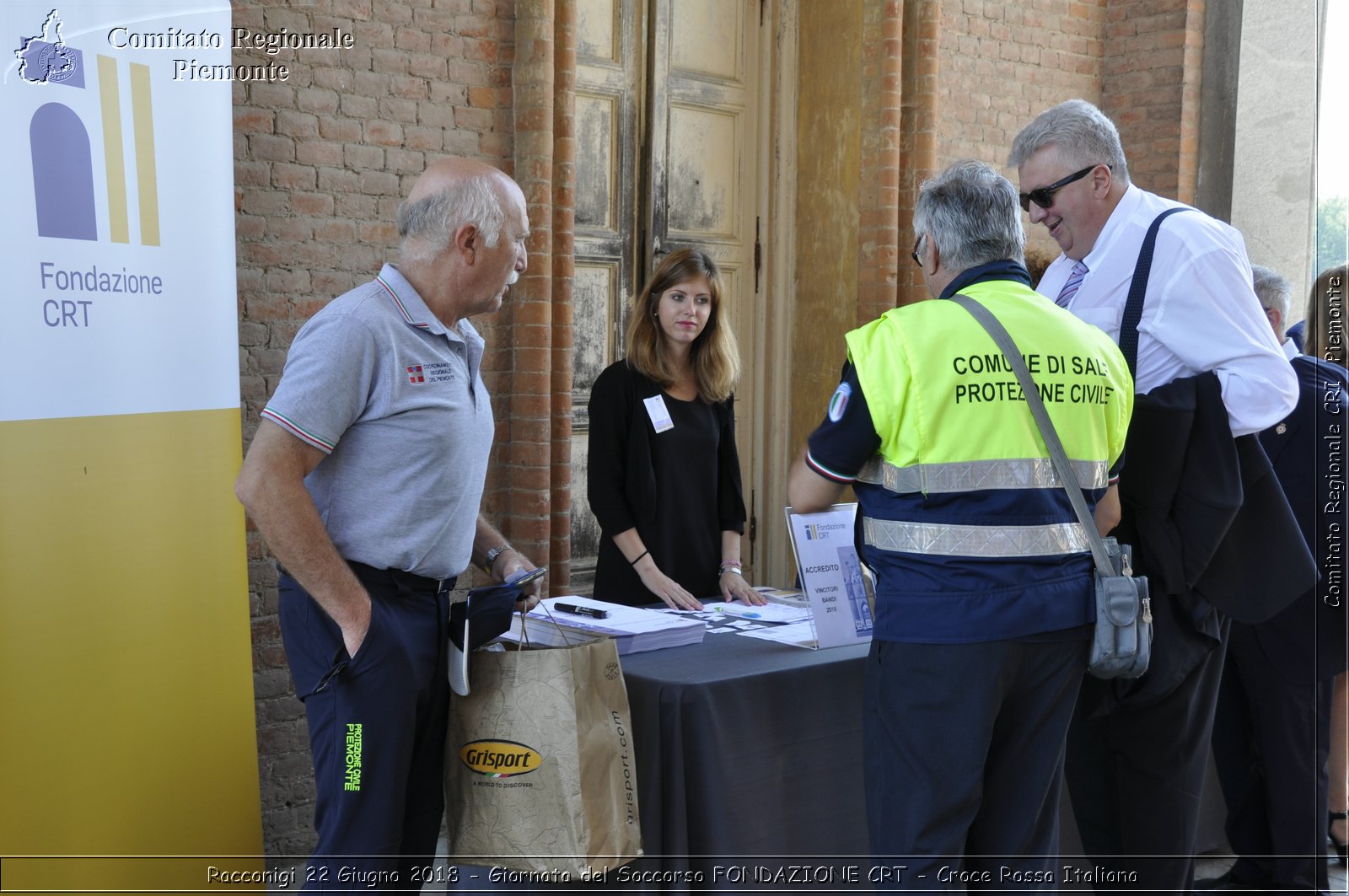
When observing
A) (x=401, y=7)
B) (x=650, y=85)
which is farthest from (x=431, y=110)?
(x=650, y=85)

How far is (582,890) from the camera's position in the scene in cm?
241

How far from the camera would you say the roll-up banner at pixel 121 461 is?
8.51ft

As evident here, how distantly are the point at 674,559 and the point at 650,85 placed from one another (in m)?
2.48

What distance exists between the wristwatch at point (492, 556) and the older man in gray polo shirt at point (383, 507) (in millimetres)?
285

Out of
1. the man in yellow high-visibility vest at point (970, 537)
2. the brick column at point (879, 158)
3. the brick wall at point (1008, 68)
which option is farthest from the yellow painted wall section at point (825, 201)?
the man in yellow high-visibility vest at point (970, 537)

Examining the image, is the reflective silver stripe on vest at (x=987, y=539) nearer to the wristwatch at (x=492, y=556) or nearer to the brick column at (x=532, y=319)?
the wristwatch at (x=492, y=556)

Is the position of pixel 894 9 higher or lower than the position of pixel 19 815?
higher

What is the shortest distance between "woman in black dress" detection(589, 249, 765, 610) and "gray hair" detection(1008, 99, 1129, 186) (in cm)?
126

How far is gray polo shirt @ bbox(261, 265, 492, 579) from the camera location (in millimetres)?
2115

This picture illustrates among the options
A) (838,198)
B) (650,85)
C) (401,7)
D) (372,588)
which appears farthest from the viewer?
(838,198)

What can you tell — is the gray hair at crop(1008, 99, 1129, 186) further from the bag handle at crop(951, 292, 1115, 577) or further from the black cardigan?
the black cardigan

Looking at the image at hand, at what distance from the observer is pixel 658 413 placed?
3.65 meters

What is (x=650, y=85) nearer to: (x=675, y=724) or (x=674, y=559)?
(x=674, y=559)

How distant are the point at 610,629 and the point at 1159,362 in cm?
143
